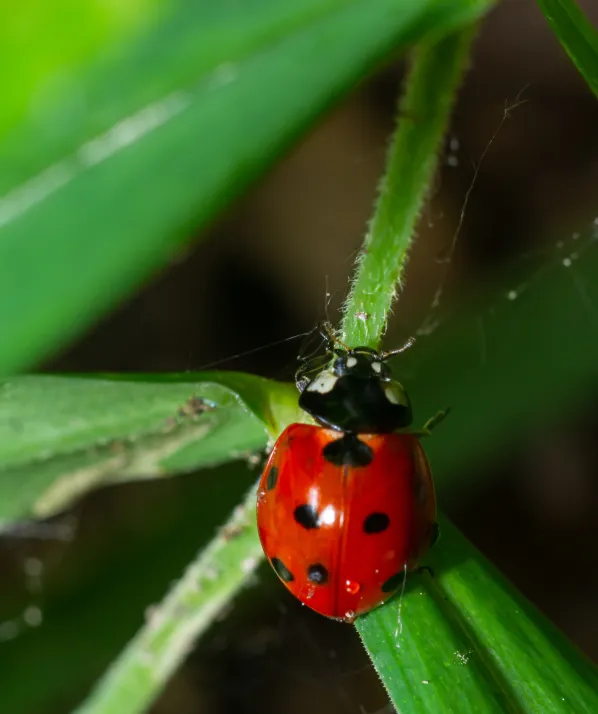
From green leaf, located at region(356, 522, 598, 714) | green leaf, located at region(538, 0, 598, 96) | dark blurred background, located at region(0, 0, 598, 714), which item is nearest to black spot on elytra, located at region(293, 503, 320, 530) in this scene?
green leaf, located at region(356, 522, 598, 714)

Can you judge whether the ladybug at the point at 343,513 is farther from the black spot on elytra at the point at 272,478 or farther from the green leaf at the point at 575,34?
the green leaf at the point at 575,34

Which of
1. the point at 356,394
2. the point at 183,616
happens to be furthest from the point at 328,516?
the point at 183,616

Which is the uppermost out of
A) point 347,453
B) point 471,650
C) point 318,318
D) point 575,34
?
point 318,318

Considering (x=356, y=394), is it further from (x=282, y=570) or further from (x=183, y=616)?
(x=183, y=616)

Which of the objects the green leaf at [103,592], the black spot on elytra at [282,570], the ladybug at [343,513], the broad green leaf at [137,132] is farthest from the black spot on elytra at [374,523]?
the green leaf at [103,592]

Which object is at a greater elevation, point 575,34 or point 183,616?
point 575,34

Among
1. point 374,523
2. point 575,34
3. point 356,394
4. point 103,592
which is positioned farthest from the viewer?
point 103,592
